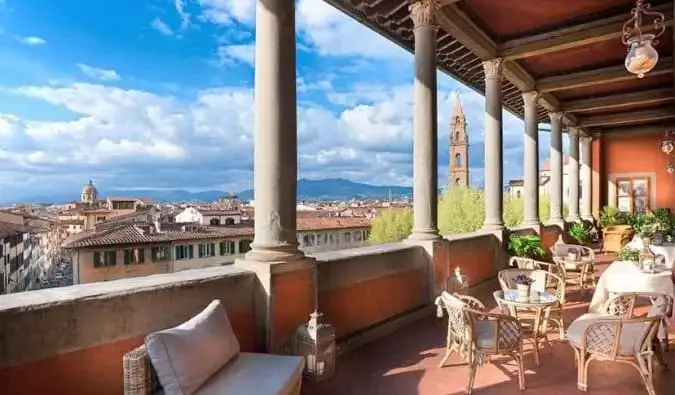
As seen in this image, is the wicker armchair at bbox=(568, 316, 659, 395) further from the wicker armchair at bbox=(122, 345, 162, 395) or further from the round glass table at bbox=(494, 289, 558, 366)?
the wicker armchair at bbox=(122, 345, 162, 395)

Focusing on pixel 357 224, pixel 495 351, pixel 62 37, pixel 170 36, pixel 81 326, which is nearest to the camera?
pixel 81 326

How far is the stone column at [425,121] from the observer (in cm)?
525

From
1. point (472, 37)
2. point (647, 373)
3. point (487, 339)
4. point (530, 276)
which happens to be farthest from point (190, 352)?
point (472, 37)

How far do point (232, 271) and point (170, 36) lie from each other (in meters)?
50.0

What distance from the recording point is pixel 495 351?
3.10 metres

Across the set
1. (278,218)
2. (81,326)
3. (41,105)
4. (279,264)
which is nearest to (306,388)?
(279,264)

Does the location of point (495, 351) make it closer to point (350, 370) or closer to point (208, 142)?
point (350, 370)

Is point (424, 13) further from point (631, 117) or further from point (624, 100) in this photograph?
point (631, 117)

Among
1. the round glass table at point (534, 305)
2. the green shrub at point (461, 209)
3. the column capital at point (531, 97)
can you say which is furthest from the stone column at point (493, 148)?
the green shrub at point (461, 209)

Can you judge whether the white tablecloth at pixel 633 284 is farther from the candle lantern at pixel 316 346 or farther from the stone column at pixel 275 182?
the stone column at pixel 275 182

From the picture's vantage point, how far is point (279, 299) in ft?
10.5

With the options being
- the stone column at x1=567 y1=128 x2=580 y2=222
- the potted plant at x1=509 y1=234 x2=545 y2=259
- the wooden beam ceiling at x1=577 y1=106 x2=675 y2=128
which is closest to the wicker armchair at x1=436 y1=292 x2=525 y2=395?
the potted plant at x1=509 y1=234 x2=545 y2=259

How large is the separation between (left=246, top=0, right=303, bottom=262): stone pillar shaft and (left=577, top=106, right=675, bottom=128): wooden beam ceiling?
12793mm

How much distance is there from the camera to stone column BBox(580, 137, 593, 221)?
14.8m
